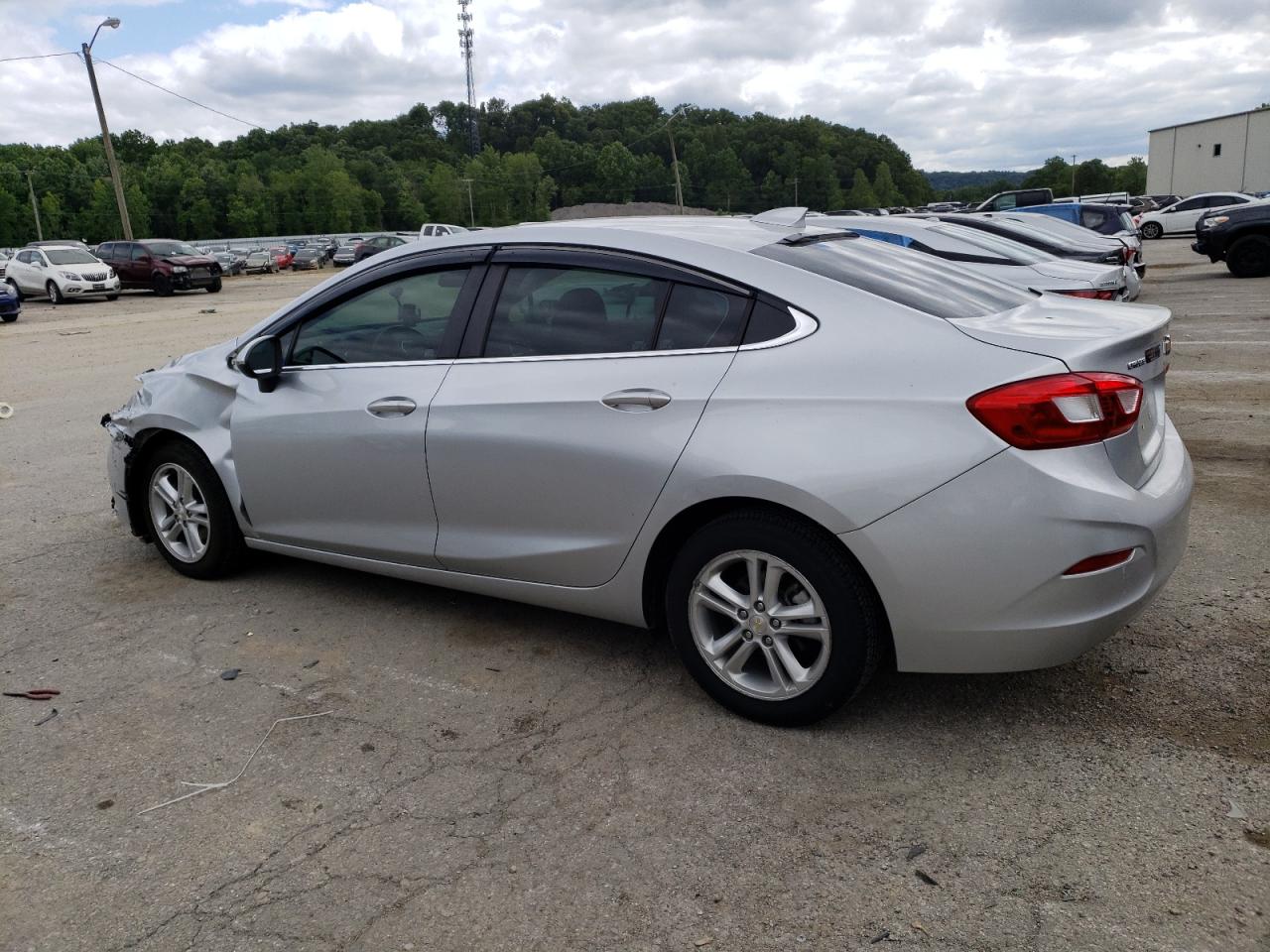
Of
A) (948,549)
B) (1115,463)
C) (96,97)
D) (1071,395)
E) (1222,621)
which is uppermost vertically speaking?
(96,97)

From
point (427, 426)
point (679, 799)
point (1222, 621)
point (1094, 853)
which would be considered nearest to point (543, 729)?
point (679, 799)

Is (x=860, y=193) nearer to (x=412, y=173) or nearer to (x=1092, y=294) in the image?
(x=412, y=173)

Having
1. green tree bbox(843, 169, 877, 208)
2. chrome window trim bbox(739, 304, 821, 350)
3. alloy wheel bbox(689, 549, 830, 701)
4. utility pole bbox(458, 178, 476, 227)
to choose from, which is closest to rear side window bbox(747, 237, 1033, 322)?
chrome window trim bbox(739, 304, 821, 350)

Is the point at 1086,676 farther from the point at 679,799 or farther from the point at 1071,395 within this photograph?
the point at 679,799

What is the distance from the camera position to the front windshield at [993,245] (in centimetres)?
1047

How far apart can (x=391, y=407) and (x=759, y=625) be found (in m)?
1.71

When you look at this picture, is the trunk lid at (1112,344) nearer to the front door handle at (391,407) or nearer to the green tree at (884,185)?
the front door handle at (391,407)

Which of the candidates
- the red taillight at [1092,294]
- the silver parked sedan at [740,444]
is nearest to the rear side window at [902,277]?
the silver parked sedan at [740,444]

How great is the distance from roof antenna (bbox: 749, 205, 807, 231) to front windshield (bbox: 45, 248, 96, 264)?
30.9 metres

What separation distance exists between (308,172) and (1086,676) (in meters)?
108

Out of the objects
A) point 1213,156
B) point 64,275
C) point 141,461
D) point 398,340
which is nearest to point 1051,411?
point 398,340

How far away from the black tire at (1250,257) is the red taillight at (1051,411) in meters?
19.7

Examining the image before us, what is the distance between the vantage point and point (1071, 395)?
296cm

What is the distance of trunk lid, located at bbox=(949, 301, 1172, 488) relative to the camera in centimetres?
306
